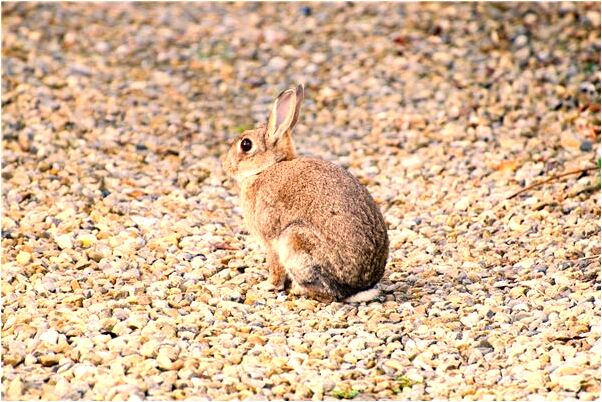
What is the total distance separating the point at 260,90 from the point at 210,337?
20.8 feet

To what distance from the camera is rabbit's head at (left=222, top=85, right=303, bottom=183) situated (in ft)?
26.6

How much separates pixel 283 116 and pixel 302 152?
3248 millimetres

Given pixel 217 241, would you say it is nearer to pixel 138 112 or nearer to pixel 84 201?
pixel 84 201

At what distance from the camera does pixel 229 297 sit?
7602mm

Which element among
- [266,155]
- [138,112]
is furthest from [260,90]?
[266,155]

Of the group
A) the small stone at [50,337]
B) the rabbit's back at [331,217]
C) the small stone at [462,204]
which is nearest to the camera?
the small stone at [50,337]

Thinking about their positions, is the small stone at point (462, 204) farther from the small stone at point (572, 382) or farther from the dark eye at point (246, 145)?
the small stone at point (572, 382)

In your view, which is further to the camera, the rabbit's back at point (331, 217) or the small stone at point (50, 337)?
the rabbit's back at point (331, 217)

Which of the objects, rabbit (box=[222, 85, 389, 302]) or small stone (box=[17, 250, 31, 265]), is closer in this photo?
rabbit (box=[222, 85, 389, 302])

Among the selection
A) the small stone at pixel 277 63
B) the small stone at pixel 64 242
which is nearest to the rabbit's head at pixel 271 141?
the small stone at pixel 64 242

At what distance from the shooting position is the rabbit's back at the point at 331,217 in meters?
7.37

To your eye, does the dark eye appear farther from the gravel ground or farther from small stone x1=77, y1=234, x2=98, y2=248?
small stone x1=77, y1=234, x2=98, y2=248

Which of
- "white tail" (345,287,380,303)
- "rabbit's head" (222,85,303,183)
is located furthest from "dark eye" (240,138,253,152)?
"white tail" (345,287,380,303)

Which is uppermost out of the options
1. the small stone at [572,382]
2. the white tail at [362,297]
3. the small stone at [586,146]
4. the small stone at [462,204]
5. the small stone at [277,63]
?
the small stone at [277,63]
